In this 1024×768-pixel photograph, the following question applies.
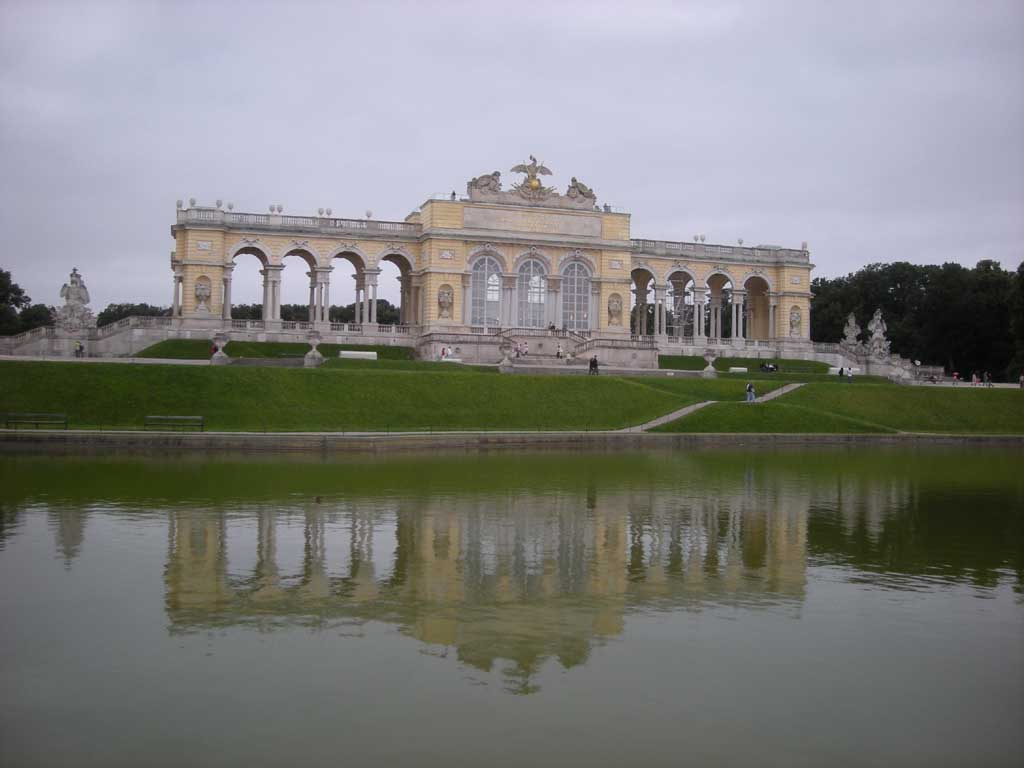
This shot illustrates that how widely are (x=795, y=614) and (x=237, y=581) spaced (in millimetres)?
7298

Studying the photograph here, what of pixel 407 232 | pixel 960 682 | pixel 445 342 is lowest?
pixel 960 682

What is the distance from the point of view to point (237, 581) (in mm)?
13625

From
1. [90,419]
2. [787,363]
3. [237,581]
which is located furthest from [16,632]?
[787,363]

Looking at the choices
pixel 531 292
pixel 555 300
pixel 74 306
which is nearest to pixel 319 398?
pixel 74 306

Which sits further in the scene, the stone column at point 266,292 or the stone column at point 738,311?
the stone column at point 738,311

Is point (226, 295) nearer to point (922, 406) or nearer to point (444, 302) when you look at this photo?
point (444, 302)

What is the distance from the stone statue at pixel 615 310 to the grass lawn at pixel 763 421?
2537 cm

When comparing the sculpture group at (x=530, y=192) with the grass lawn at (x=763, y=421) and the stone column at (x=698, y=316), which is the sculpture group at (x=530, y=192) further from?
the grass lawn at (x=763, y=421)

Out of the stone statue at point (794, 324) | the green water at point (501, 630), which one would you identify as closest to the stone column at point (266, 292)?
the stone statue at point (794, 324)

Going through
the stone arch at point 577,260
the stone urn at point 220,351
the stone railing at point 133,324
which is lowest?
the stone urn at point 220,351

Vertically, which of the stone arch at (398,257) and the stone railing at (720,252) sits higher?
the stone railing at (720,252)

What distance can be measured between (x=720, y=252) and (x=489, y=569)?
64890mm

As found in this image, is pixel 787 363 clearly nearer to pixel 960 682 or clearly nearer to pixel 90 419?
pixel 90 419

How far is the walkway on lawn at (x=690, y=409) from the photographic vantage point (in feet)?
140
